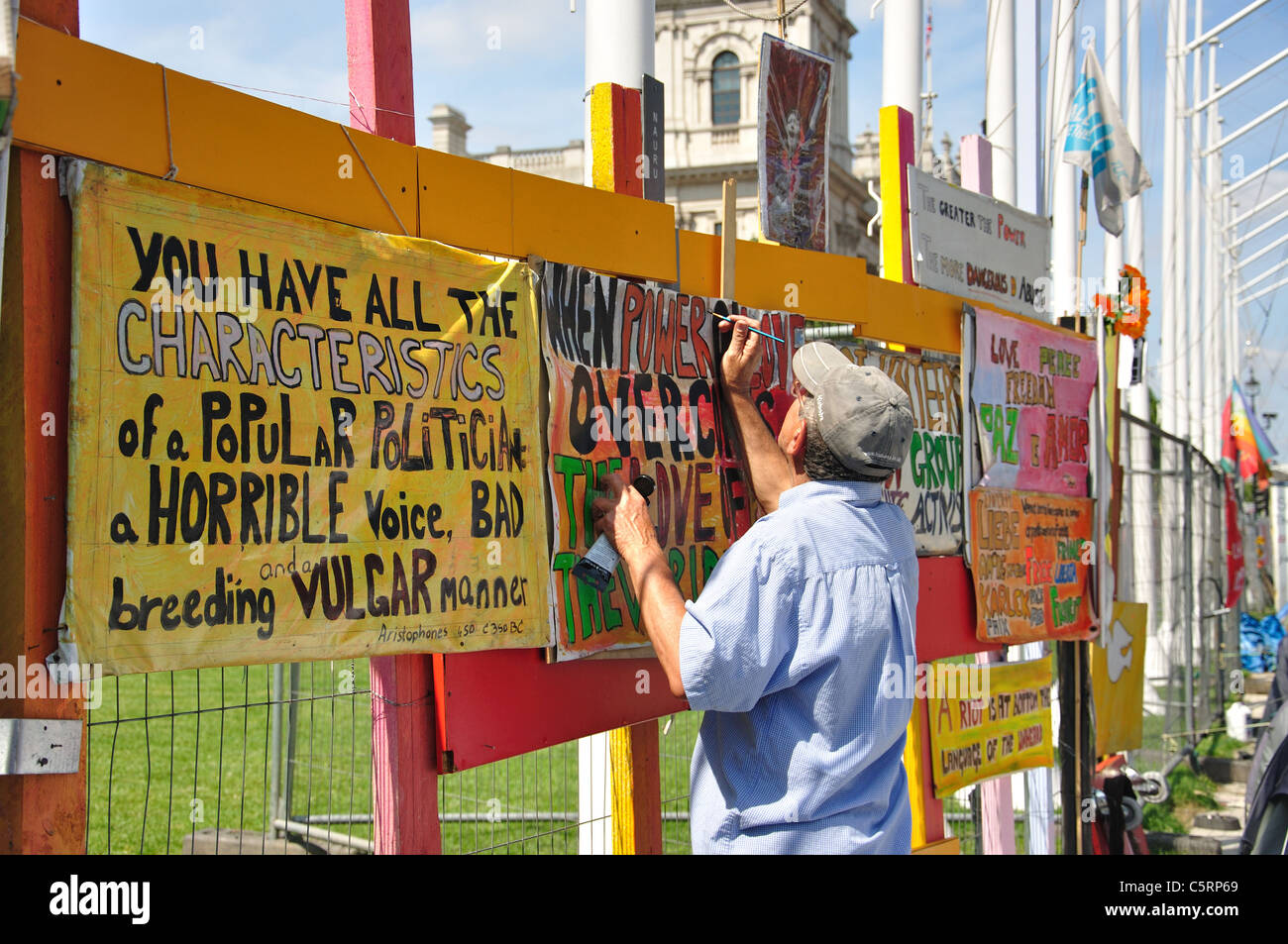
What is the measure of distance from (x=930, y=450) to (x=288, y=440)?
10.8 ft

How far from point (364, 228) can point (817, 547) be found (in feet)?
4.89

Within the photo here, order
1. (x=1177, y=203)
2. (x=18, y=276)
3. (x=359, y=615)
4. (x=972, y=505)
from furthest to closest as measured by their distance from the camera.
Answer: (x=1177, y=203)
(x=972, y=505)
(x=359, y=615)
(x=18, y=276)

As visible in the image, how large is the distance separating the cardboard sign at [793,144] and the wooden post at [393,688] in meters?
1.72

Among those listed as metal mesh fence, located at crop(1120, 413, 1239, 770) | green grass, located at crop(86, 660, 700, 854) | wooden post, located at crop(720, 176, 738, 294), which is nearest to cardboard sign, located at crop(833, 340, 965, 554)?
wooden post, located at crop(720, 176, 738, 294)

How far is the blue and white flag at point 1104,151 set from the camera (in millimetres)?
7215

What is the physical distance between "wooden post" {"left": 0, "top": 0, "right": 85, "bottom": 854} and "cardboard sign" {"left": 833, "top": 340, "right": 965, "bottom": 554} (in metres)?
3.29

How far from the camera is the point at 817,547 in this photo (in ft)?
8.54

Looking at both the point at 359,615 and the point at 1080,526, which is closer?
the point at 359,615

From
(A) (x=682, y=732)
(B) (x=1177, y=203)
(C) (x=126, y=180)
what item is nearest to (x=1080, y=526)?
(A) (x=682, y=732)

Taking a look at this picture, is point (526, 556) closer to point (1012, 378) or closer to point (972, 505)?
point (972, 505)

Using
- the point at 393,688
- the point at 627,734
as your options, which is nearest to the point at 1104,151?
the point at 627,734

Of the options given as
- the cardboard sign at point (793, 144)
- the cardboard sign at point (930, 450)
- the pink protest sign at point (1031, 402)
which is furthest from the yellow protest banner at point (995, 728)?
the cardboard sign at point (793, 144)

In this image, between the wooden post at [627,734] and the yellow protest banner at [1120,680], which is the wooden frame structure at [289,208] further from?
the yellow protest banner at [1120,680]

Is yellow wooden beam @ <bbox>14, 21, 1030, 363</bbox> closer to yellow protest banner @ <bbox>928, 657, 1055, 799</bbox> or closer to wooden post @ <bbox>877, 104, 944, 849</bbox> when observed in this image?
wooden post @ <bbox>877, 104, 944, 849</bbox>
